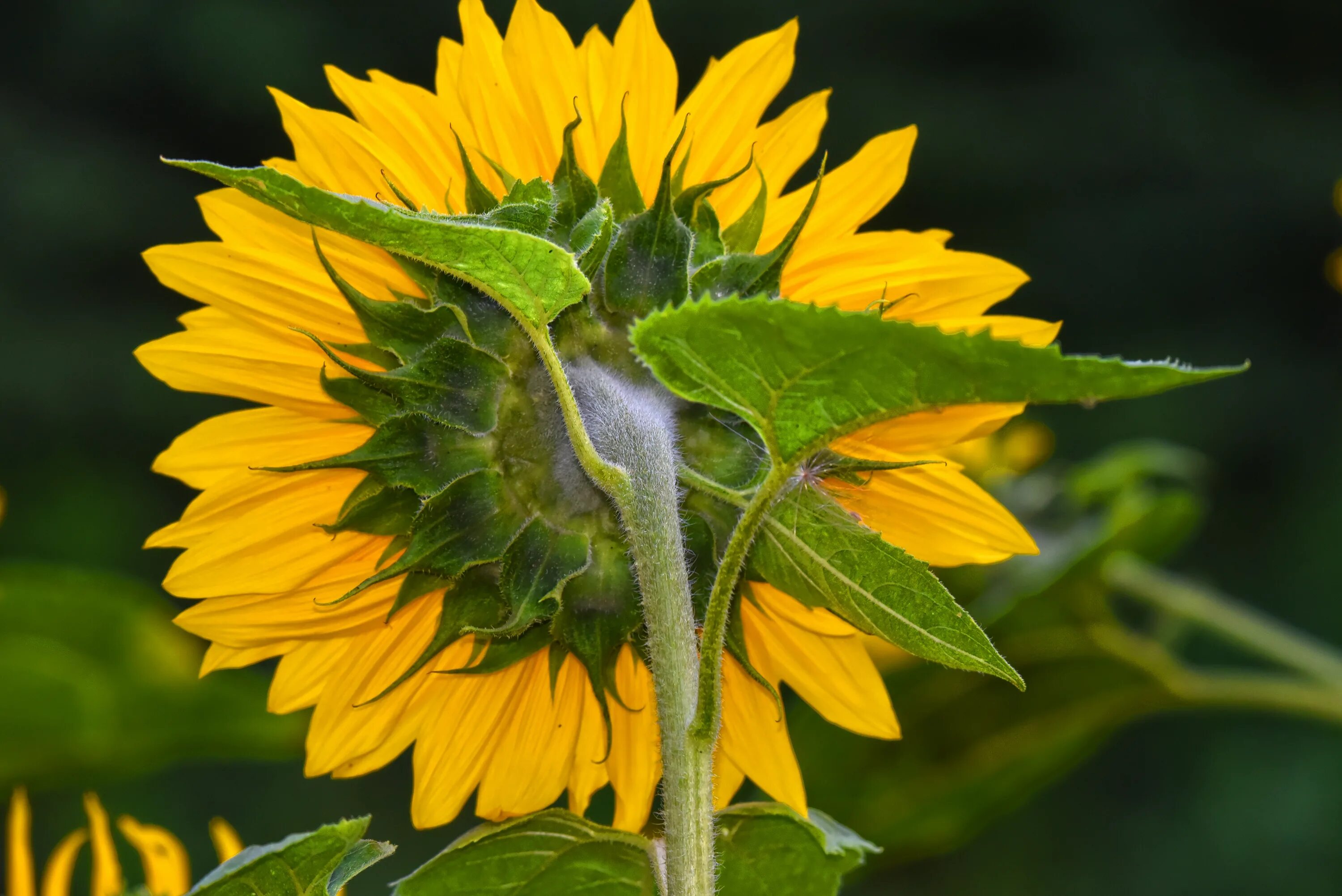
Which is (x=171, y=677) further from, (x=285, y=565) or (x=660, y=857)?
(x=660, y=857)

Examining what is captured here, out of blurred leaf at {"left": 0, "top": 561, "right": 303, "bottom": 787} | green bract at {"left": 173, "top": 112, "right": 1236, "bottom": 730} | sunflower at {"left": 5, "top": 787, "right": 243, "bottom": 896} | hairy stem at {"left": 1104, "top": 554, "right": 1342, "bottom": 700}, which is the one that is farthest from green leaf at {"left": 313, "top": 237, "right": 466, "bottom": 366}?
hairy stem at {"left": 1104, "top": 554, "right": 1342, "bottom": 700}

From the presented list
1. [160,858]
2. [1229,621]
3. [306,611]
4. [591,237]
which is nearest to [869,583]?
[591,237]

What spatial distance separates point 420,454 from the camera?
Result: 0.49 m

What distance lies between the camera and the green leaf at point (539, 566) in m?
0.48

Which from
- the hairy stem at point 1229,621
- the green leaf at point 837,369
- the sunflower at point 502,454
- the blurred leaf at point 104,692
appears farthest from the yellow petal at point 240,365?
the hairy stem at point 1229,621

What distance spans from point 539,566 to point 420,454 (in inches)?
2.2

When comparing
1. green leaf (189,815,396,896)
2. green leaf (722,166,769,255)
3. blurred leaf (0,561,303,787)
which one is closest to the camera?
green leaf (189,815,396,896)

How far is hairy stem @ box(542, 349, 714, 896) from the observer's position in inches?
14.4

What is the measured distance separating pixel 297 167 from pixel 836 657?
27 centimetres

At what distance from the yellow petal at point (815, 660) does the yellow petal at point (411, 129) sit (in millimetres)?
197

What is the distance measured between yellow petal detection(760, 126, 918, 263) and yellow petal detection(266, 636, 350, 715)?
0.23m

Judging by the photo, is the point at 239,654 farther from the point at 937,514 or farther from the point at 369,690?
the point at 937,514

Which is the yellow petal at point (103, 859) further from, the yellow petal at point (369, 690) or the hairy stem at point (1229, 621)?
the hairy stem at point (1229, 621)

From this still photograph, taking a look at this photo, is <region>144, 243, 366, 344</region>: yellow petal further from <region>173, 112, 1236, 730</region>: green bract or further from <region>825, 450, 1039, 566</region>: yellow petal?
<region>825, 450, 1039, 566</region>: yellow petal
